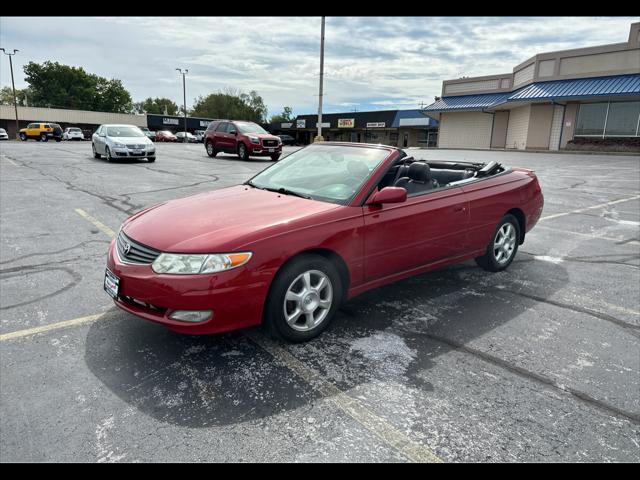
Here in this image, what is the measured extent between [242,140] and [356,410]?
17.4m

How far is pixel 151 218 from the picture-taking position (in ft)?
11.4

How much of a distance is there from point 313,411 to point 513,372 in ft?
4.64

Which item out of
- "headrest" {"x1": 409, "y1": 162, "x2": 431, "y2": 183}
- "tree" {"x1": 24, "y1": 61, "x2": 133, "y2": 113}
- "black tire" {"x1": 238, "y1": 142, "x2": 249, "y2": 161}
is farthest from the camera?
"tree" {"x1": 24, "y1": 61, "x2": 133, "y2": 113}

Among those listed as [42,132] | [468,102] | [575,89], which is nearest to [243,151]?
[575,89]

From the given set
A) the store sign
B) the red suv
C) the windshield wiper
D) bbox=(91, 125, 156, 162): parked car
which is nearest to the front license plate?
the windshield wiper

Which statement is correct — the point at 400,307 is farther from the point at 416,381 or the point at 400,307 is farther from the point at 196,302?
the point at 196,302

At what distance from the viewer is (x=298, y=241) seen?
3057 millimetres

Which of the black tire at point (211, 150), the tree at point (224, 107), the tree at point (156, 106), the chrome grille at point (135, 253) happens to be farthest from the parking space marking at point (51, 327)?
the tree at point (156, 106)

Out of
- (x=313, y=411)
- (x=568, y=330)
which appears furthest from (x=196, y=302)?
(x=568, y=330)

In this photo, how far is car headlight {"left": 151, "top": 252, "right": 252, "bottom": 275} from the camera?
2787 mm

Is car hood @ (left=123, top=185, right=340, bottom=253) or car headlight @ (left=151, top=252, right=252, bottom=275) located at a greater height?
car hood @ (left=123, top=185, right=340, bottom=253)

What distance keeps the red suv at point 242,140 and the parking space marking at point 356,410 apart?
1613cm

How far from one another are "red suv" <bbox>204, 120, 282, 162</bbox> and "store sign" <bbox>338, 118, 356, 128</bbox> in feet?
119

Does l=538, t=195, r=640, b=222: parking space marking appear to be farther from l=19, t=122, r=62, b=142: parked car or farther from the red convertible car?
l=19, t=122, r=62, b=142: parked car
